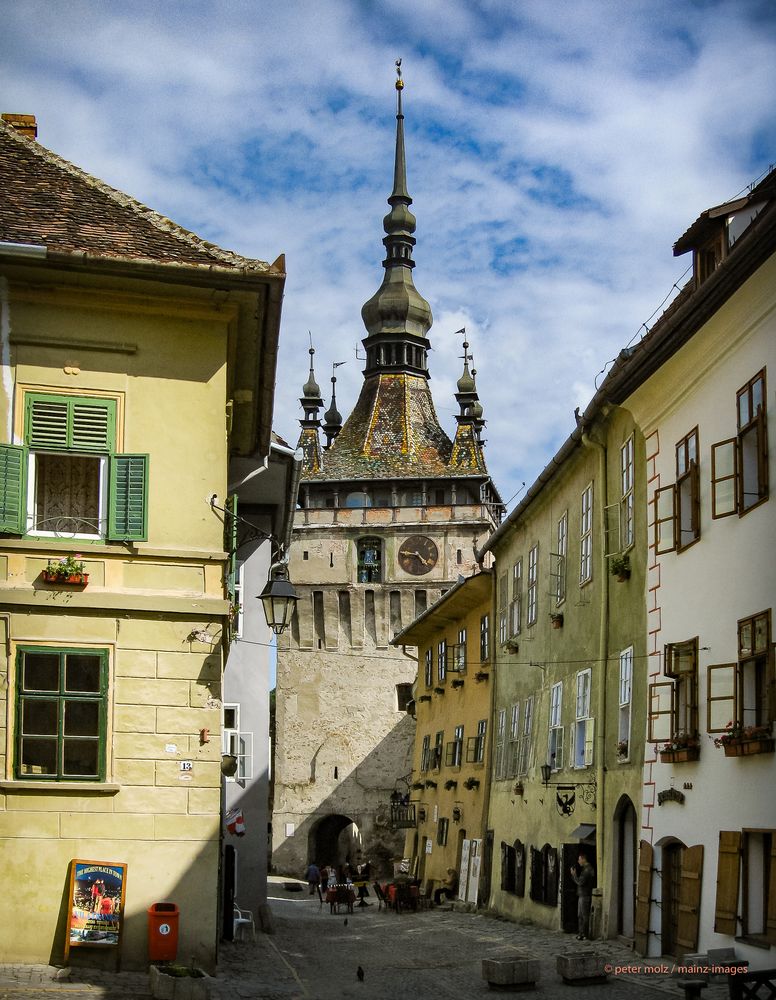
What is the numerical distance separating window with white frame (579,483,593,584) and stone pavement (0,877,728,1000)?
5.65m

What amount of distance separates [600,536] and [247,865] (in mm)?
8790

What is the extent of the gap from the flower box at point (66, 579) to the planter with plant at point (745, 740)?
6768 mm

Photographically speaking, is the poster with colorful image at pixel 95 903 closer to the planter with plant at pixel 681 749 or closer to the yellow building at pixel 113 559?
the yellow building at pixel 113 559

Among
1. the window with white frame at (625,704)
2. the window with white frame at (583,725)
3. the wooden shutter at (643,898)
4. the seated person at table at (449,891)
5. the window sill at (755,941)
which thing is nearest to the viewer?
the window sill at (755,941)

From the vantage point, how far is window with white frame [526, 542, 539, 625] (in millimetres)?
28328

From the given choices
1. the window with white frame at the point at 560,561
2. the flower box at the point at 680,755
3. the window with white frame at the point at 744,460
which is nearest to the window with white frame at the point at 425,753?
the window with white frame at the point at 560,561

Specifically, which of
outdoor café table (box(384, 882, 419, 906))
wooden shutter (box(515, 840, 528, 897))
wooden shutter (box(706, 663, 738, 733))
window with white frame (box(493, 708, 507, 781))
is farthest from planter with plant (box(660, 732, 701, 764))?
outdoor café table (box(384, 882, 419, 906))

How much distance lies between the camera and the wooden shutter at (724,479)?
627 inches

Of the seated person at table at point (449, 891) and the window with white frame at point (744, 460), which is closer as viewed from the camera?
the window with white frame at point (744, 460)

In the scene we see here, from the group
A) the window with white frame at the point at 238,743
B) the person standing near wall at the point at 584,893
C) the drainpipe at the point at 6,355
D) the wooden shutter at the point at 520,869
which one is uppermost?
the drainpipe at the point at 6,355

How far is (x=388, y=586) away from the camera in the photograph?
65188 mm

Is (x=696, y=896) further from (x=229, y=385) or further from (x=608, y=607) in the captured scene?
(x=229, y=385)

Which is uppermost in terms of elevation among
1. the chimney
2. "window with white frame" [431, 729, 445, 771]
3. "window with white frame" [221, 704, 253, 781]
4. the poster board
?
the chimney

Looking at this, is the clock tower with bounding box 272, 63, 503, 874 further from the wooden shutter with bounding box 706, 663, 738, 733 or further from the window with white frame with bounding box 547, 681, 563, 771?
the wooden shutter with bounding box 706, 663, 738, 733
